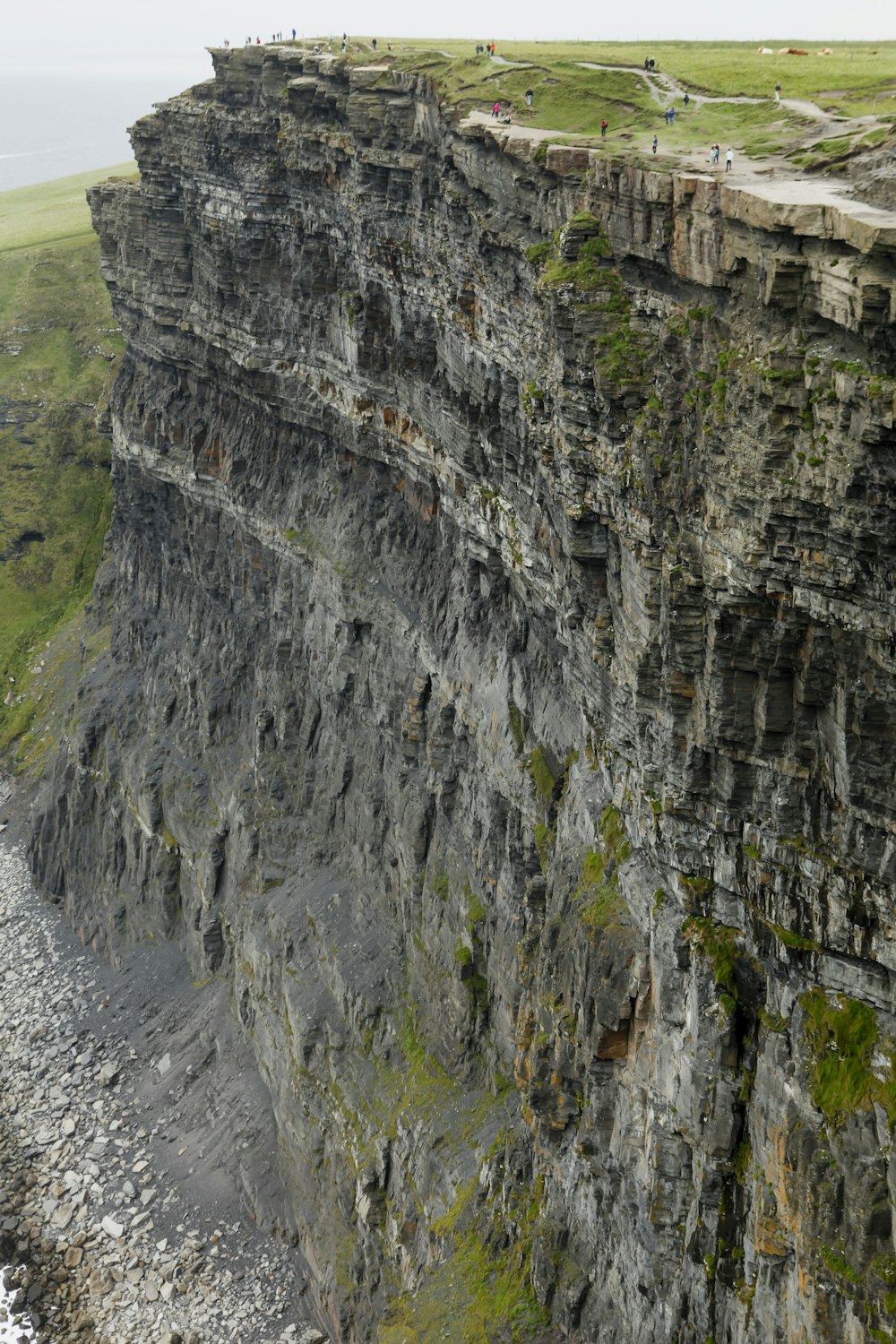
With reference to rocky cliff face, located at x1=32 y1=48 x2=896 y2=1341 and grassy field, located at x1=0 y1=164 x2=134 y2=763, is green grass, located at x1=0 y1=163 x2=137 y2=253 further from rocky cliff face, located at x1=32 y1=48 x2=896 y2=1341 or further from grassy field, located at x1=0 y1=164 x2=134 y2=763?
rocky cliff face, located at x1=32 y1=48 x2=896 y2=1341

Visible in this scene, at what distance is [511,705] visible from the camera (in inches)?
1802

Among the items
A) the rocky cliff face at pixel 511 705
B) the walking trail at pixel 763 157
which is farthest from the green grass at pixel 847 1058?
the walking trail at pixel 763 157

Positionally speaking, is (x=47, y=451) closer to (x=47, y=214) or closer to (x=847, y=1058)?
(x=47, y=214)

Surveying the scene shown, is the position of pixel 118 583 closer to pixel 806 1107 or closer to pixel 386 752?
pixel 386 752

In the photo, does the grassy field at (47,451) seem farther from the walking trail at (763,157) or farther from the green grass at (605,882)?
the walking trail at (763,157)

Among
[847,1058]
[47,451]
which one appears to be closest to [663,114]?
[847,1058]

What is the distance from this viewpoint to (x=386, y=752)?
56938 millimetres

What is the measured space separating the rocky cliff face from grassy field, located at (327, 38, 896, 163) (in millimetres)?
2292

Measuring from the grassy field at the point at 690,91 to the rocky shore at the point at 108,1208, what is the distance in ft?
144

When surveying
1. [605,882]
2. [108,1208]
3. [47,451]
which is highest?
[605,882]

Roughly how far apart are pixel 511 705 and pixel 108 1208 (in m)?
30.5

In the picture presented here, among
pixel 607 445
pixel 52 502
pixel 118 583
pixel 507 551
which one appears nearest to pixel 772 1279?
pixel 607 445

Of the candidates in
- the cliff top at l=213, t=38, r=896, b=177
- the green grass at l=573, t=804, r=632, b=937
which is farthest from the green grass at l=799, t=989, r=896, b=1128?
the cliff top at l=213, t=38, r=896, b=177

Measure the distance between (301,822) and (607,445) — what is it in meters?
35.7
